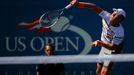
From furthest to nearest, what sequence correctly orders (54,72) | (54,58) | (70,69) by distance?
(70,69) < (54,72) < (54,58)

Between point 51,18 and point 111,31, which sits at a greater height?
point 51,18

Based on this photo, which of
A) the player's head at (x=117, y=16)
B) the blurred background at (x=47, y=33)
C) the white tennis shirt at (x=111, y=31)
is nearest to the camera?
the player's head at (x=117, y=16)

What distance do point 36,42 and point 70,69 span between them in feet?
2.93

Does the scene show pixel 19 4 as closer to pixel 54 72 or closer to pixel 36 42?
pixel 36 42

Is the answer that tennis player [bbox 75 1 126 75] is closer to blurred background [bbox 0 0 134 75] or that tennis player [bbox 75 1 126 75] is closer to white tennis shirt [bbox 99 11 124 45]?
white tennis shirt [bbox 99 11 124 45]

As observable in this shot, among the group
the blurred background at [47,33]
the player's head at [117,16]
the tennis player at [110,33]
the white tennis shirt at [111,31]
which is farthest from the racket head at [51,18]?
the blurred background at [47,33]

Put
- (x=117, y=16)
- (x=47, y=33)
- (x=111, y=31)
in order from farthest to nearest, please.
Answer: (x=47, y=33) < (x=111, y=31) < (x=117, y=16)

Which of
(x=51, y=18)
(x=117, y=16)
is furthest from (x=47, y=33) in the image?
(x=117, y=16)

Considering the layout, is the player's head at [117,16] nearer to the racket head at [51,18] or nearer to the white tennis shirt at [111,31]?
the white tennis shirt at [111,31]

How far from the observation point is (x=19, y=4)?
44.4 feet

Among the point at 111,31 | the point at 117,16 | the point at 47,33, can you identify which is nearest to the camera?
the point at 117,16

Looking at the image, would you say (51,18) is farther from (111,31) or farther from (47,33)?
(47,33)

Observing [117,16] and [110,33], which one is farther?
[110,33]

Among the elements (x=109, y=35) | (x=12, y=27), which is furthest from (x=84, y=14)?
(x=109, y=35)
